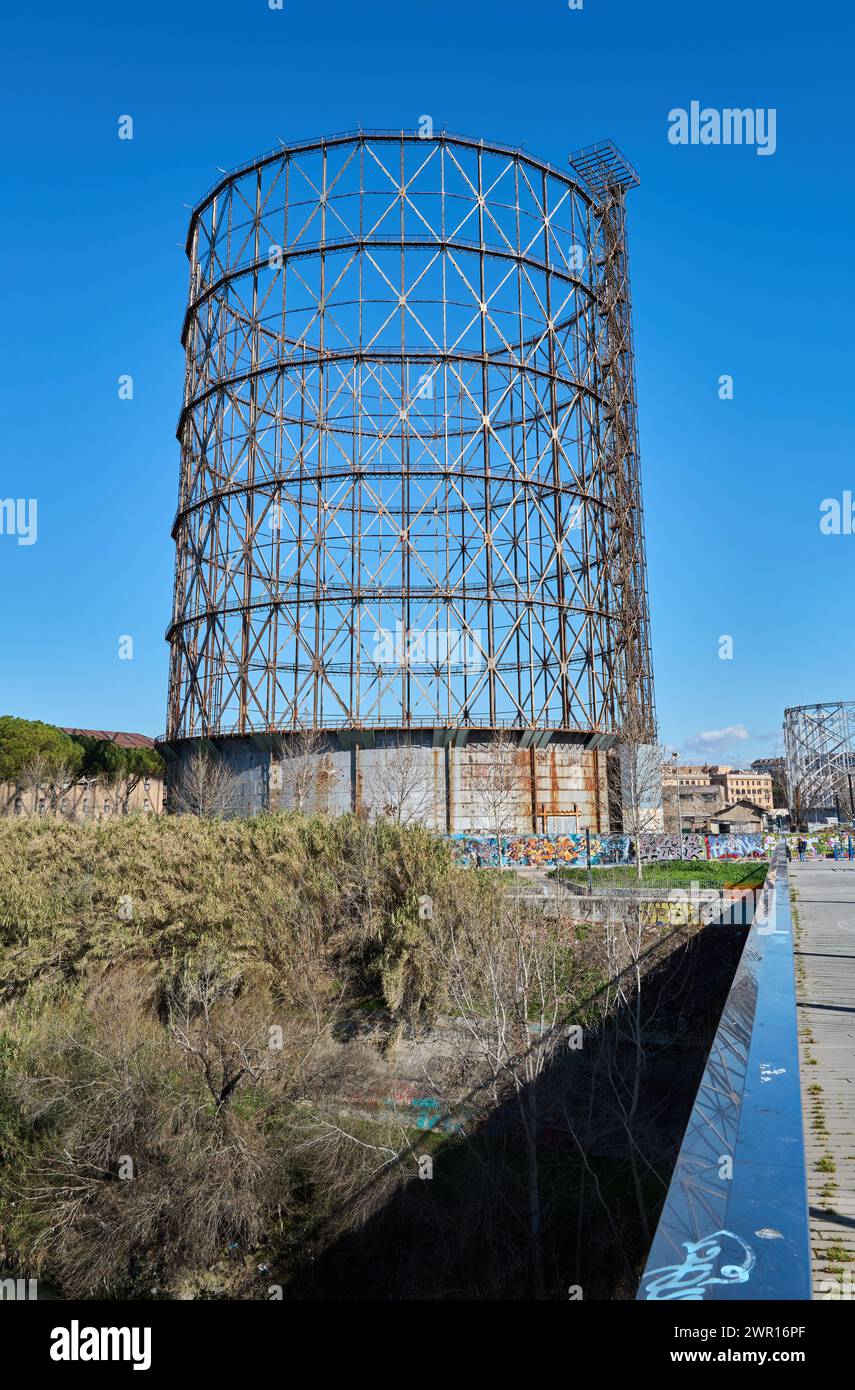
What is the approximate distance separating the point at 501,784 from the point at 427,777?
1.89m

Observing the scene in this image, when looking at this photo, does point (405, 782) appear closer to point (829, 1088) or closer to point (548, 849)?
point (548, 849)

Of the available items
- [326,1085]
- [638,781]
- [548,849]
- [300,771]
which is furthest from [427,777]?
[326,1085]

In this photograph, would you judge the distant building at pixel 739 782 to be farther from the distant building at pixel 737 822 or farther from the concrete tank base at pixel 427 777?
the concrete tank base at pixel 427 777

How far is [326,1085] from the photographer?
37.1 ft

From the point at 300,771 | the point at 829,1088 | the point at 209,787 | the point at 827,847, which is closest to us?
the point at 829,1088

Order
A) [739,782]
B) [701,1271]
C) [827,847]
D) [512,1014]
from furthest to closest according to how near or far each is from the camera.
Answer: [739,782], [827,847], [512,1014], [701,1271]

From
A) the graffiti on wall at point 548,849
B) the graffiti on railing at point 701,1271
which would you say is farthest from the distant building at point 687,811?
the graffiti on railing at point 701,1271

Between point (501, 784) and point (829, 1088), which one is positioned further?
point (501, 784)

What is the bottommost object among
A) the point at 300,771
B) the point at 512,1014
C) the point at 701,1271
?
the point at 512,1014

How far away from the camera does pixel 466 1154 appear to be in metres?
9.91

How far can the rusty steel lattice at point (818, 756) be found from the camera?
208ft

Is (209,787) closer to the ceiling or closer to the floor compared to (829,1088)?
closer to the ceiling
